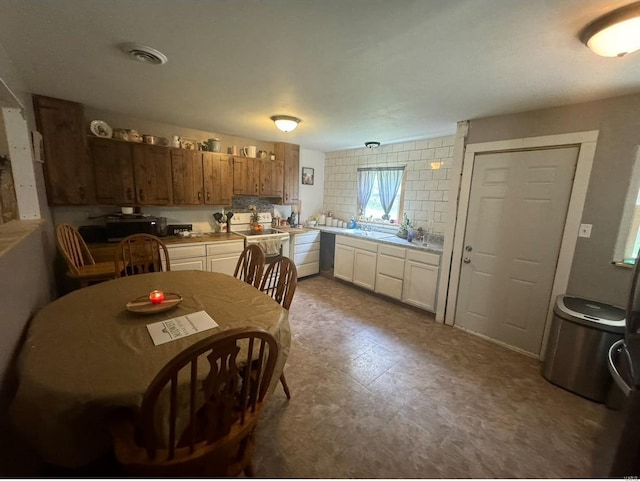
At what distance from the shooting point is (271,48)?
4.89 ft

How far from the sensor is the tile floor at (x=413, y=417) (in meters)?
1.42

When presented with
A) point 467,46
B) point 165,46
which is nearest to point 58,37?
point 165,46

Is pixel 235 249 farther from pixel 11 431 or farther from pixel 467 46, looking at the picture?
pixel 467 46

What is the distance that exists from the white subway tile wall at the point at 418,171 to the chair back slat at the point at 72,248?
3.80 meters

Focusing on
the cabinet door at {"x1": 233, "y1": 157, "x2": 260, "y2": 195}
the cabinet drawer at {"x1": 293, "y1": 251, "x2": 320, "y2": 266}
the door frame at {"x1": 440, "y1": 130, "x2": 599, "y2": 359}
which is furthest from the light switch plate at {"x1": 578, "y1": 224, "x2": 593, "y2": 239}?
the cabinet door at {"x1": 233, "y1": 157, "x2": 260, "y2": 195}

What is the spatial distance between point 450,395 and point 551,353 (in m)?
0.98

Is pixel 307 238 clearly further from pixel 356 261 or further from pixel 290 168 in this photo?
pixel 290 168

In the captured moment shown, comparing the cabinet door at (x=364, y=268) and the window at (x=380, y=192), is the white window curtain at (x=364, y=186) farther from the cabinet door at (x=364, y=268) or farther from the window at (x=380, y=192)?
the cabinet door at (x=364, y=268)

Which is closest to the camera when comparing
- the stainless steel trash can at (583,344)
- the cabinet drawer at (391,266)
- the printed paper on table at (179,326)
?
the printed paper on table at (179,326)

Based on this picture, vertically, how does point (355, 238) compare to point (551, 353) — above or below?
above

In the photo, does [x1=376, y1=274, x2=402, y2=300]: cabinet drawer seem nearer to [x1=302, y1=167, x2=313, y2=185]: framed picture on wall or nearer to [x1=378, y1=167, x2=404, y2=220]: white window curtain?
[x1=378, y1=167, x2=404, y2=220]: white window curtain

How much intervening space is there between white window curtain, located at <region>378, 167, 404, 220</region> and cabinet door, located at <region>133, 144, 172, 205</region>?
312 cm

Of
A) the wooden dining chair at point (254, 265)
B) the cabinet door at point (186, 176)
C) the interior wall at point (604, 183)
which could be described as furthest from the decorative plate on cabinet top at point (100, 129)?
the interior wall at point (604, 183)

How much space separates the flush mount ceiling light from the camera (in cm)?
150
